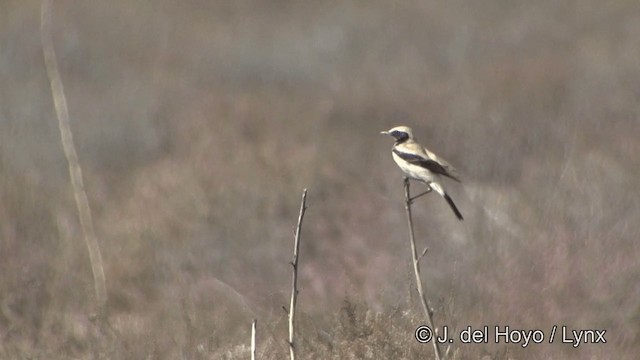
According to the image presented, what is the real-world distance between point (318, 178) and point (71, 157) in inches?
101

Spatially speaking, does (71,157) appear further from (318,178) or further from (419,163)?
(419,163)

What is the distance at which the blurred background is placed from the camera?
6.82m

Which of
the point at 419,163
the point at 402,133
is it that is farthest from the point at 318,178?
the point at 419,163

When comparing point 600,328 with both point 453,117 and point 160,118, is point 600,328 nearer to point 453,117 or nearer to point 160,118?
point 453,117

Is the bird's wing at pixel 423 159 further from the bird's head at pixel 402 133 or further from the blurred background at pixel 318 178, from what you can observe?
the blurred background at pixel 318 178

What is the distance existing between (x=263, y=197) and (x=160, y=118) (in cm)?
245

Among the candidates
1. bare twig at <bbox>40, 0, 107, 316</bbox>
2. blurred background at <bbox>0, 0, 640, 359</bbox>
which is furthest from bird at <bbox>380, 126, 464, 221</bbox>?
bare twig at <bbox>40, 0, 107, 316</bbox>

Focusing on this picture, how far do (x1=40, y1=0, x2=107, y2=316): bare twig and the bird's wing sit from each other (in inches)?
102

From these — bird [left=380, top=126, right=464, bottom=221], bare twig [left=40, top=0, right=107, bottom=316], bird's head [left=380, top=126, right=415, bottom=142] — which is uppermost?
bare twig [left=40, top=0, right=107, bottom=316]

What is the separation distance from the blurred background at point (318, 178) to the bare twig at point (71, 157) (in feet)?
0.35

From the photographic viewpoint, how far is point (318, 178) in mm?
9586

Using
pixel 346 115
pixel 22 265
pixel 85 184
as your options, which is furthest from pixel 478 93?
pixel 22 265

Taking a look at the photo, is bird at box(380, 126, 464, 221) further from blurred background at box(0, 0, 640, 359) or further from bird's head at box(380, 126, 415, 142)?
blurred background at box(0, 0, 640, 359)

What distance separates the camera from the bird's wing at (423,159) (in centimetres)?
567
